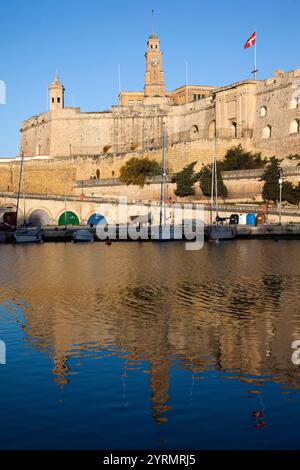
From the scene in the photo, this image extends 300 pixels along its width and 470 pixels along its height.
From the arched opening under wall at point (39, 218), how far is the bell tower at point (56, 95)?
69.0ft

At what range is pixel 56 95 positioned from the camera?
7762 cm

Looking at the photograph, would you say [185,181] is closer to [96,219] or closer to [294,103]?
[96,219]

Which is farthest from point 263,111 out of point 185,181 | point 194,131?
point 194,131

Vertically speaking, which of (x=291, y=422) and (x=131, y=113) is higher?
(x=131, y=113)

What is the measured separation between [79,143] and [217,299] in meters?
60.1

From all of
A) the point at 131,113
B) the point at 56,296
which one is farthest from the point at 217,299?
the point at 131,113

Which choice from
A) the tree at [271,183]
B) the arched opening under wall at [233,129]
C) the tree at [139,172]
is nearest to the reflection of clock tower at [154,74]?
the tree at [139,172]

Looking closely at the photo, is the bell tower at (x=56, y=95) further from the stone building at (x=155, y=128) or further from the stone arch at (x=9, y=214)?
the stone arch at (x=9, y=214)

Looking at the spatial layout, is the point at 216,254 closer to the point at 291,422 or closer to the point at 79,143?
the point at 291,422

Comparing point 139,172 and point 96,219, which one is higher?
point 139,172

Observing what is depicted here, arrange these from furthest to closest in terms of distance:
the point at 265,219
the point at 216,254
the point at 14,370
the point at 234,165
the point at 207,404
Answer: the point at 234,165 → the point at 265,219 → the point at 216,254 → the point at 14,370 → the point at 207,404

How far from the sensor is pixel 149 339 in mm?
13703

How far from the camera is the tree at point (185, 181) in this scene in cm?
5845

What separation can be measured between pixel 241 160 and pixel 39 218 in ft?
57.7
